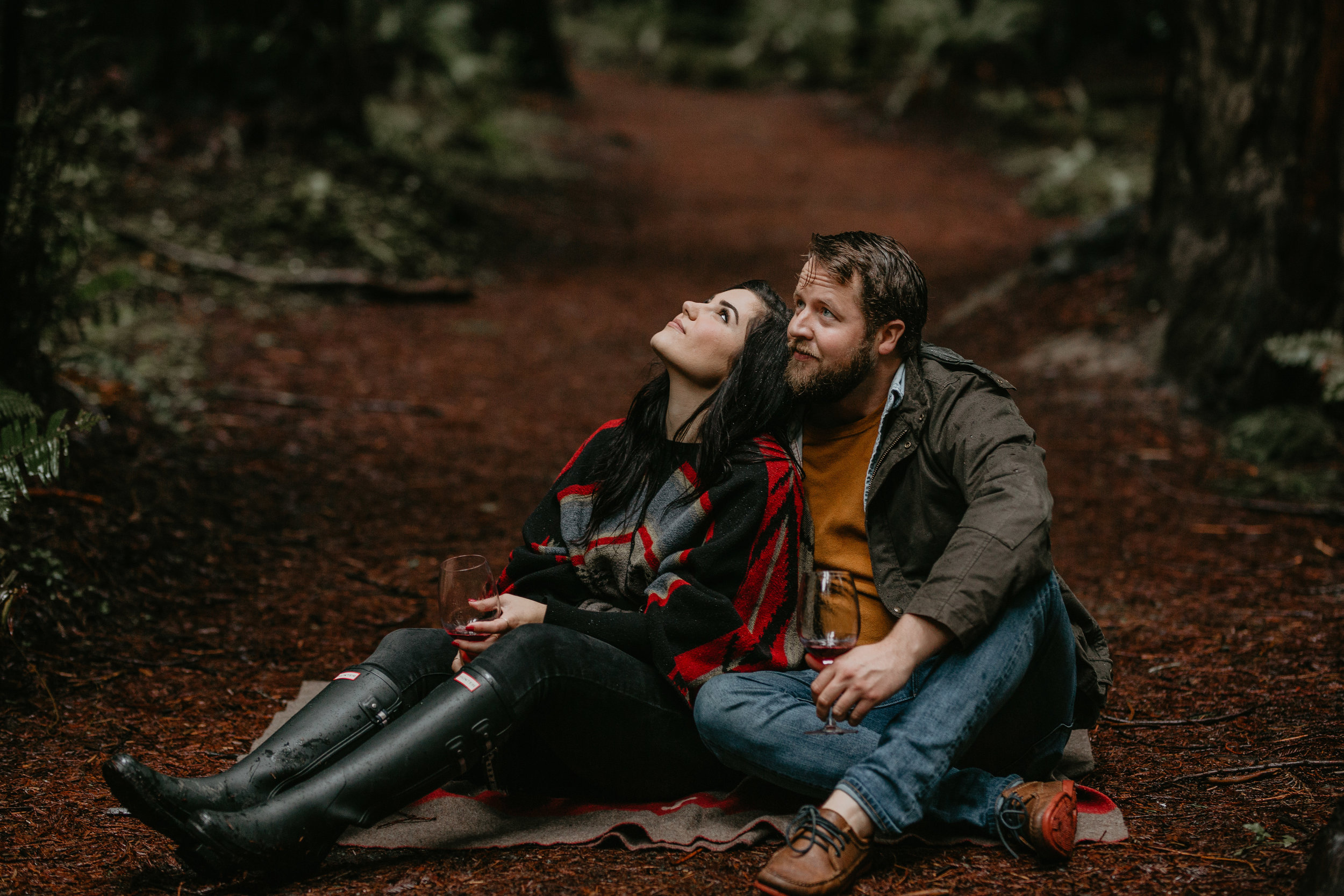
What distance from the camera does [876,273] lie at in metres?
2.84

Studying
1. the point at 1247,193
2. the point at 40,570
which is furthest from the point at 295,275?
the point at 1247,193

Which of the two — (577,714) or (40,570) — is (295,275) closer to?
(40,570)

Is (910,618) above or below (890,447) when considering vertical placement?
below

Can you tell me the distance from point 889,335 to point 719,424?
1.72 feet

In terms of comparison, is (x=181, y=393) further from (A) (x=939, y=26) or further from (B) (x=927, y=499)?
(A) (x=939, y=26)

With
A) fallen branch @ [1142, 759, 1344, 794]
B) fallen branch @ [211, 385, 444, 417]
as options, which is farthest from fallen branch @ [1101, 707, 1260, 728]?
fallen branch @ [211, 385, 444, 417]

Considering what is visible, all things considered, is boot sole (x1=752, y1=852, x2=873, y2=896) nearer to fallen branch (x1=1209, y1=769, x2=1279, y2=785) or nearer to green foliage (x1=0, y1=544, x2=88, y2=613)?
fallen branch (x1=1209, y1=769, x2=1279, y2=785)

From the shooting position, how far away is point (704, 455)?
9.47 ft

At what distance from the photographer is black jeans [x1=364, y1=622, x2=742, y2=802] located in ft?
8.77

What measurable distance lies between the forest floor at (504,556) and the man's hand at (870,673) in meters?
0.48

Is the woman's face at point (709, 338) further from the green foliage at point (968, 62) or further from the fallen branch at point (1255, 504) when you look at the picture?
the green foliage at point (968, 62)

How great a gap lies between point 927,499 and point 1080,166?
38.5ft

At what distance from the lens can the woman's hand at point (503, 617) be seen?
9.00 ft

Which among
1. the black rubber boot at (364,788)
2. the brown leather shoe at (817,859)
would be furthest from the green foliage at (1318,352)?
the black rubber boot at (364,788)
